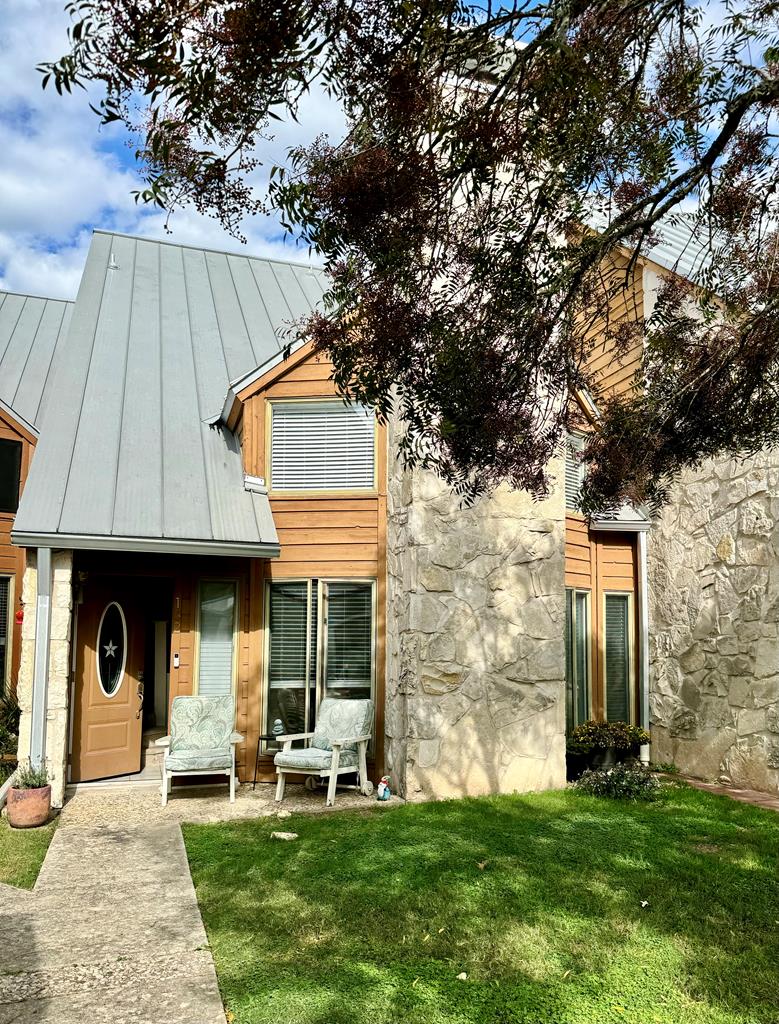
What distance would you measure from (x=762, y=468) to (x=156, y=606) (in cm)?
1191

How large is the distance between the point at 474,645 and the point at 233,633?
2835mm

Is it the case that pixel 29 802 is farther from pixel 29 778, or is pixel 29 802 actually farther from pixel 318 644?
pixel 318 644

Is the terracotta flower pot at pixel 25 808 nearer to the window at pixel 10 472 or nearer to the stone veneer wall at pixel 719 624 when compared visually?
the window at pixel 10 472

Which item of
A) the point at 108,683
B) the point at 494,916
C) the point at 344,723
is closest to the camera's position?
the point at 494,916

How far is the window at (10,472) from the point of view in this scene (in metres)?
12.8

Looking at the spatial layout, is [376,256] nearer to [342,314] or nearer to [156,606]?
[342,314]

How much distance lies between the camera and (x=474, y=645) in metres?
8.72

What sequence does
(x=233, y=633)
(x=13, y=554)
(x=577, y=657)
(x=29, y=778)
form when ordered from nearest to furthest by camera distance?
(x=29, y=778), (x=233, y=633), (x=577, y=657), (x=13, y=554)

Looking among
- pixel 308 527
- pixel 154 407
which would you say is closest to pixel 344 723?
pixel 308 527

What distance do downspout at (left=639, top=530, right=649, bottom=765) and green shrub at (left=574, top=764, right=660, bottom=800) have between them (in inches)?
68.7

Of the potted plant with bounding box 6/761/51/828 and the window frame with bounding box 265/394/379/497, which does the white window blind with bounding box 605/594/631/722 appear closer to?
the window frame with bounding box 265/394/379/497

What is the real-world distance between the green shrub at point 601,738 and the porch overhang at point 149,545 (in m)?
4.10

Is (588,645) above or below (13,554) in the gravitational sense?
below

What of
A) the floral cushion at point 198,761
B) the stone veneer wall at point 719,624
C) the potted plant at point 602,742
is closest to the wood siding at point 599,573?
the stone veneer wall at point 719,624
